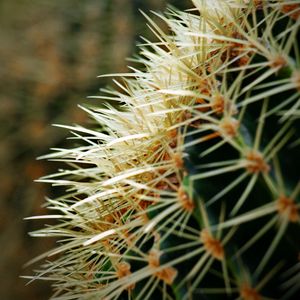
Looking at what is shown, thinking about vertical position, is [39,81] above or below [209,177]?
above

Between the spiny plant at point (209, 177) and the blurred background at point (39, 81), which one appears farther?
the blurred background at point (39, 81)

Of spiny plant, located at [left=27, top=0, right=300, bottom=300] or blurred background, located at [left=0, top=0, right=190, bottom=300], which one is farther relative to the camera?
blurred background, located at [left=0, top=0, right=190, bottom=300]

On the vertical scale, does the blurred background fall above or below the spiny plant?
above

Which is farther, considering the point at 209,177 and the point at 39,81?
the point at 39,81

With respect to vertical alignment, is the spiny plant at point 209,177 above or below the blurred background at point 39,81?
below

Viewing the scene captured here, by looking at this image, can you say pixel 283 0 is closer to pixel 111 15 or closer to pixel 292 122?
pixel 292 122
